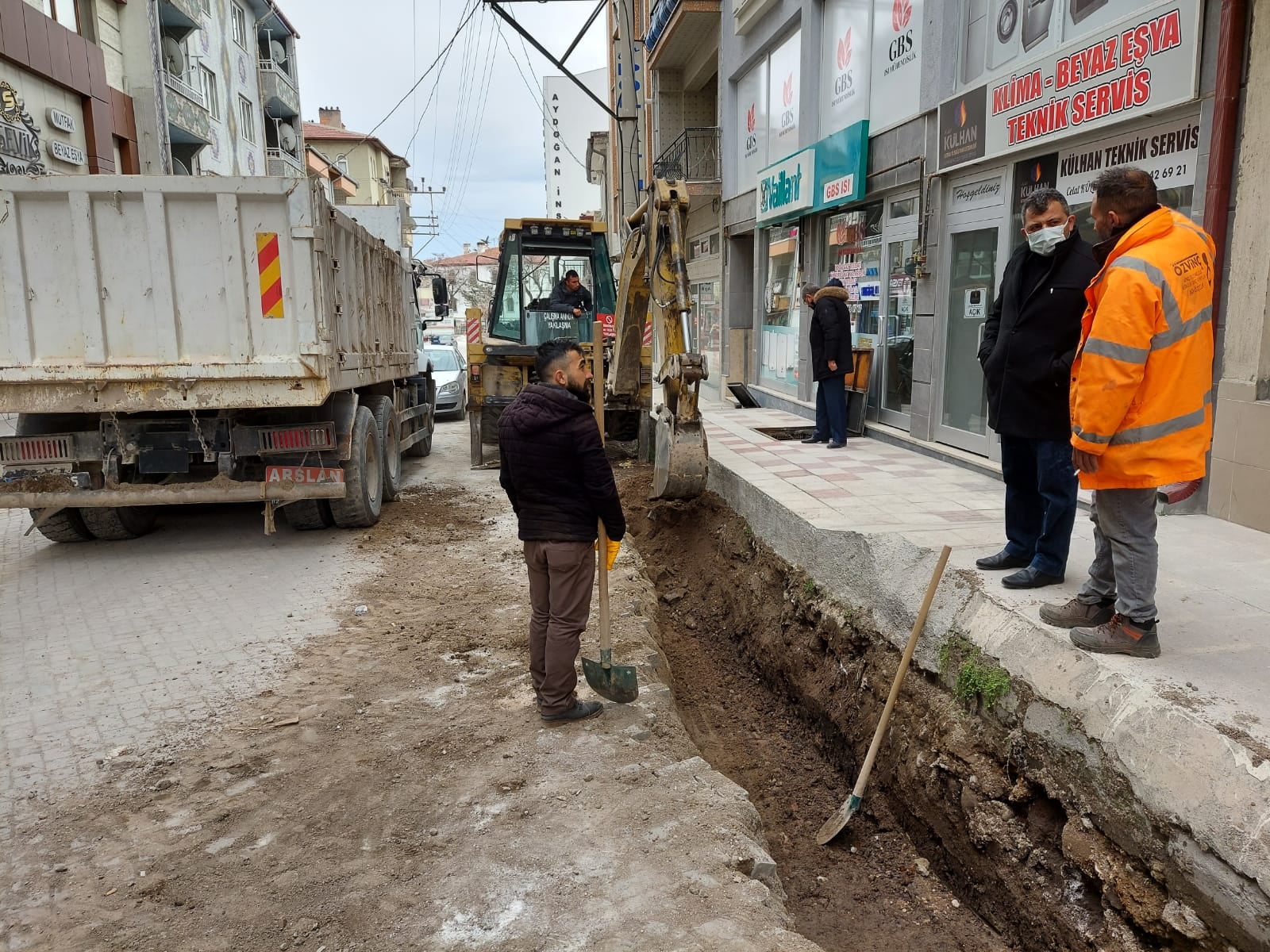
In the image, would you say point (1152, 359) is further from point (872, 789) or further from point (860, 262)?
point (860, 262)

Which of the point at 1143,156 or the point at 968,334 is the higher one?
the point at 1143,156

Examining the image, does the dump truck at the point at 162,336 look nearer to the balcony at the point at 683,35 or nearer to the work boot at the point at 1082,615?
the work boot at the point at 1082,615

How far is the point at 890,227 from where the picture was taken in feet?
30.4

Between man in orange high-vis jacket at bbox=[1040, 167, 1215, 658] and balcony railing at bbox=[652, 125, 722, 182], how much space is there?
570 inches

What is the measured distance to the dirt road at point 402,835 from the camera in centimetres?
260

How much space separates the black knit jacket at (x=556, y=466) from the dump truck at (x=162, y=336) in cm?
317

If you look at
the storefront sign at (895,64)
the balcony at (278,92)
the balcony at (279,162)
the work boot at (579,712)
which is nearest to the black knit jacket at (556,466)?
the work boot at (579,712)

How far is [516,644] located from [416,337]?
823 centimetres

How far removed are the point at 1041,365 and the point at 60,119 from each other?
16.4 m

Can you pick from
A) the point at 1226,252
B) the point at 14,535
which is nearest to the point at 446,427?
the point at 14,535

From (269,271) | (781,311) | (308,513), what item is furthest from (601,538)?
(781,311)

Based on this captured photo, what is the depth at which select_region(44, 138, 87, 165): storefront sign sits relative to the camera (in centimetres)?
1359

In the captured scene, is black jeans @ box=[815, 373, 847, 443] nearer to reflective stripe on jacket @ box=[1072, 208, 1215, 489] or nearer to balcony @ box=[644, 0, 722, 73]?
reflective stripe on jacket @ box=[1072, 208, 1215, 489]

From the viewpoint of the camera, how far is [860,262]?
10102 millimetres
